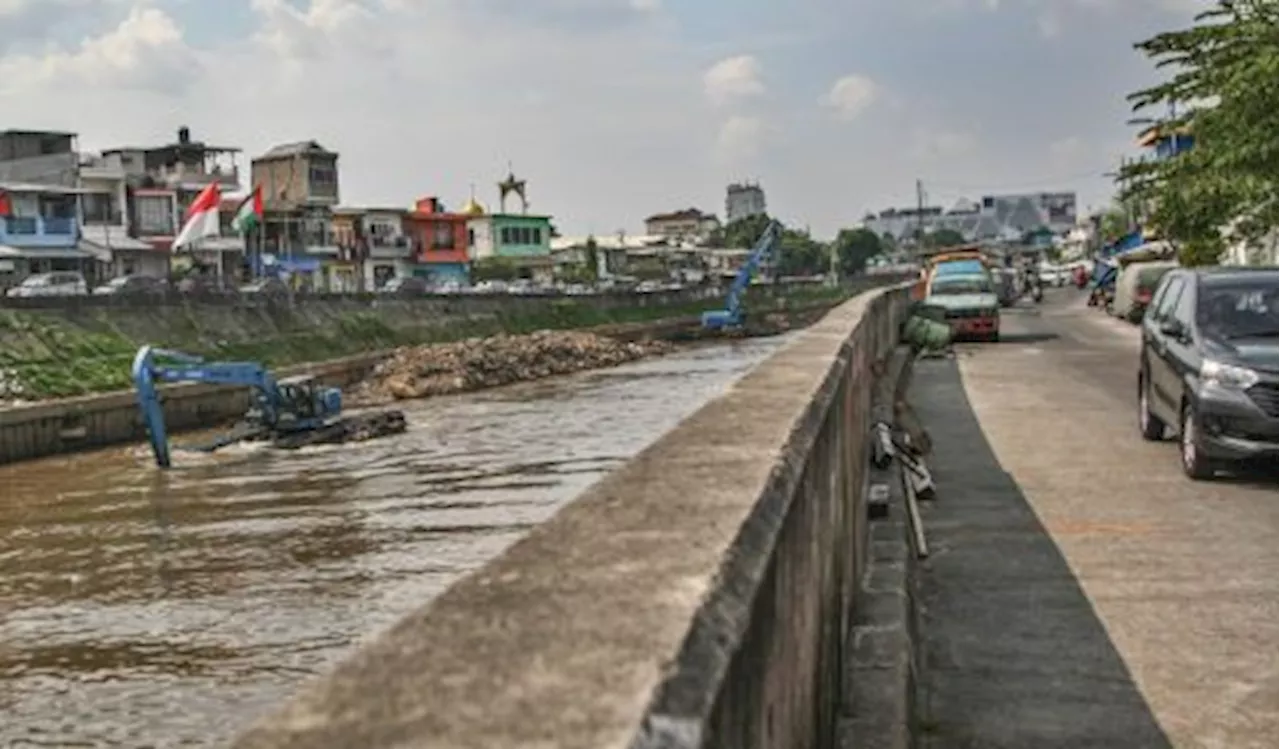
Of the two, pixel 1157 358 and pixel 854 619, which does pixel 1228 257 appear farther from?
pixel 854 619

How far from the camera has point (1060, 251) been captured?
151 m

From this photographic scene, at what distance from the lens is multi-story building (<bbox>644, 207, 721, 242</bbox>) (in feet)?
579

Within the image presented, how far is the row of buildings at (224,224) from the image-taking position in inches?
2549

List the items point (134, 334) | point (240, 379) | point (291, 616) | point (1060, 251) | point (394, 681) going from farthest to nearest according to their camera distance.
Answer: point (1060, 251), point (134, 334), point (240, 379), point (291, 616), point (394, 681)

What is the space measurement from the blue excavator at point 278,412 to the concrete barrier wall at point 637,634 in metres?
25.8

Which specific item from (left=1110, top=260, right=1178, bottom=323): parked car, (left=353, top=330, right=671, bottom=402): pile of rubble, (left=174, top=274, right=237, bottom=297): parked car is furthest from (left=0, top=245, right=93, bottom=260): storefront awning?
(left=1110, top=260, right=1178, bottom=323): parked car

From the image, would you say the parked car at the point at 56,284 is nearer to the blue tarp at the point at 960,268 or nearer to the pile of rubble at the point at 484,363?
the pile of rubble at the point at 484,363

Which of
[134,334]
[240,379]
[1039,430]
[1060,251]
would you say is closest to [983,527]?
[1039,430]

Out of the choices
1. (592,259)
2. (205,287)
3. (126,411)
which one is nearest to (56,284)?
(205,287)

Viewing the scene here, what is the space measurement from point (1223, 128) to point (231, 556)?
15.9 meters

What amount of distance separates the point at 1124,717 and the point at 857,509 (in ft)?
6.62

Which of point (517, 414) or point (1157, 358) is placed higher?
point (1157, 358)

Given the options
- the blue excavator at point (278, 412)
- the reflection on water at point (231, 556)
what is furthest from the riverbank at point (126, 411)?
the blue excavator at point (278, 412)

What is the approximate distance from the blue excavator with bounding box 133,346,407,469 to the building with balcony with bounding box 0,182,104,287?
1336 inches
